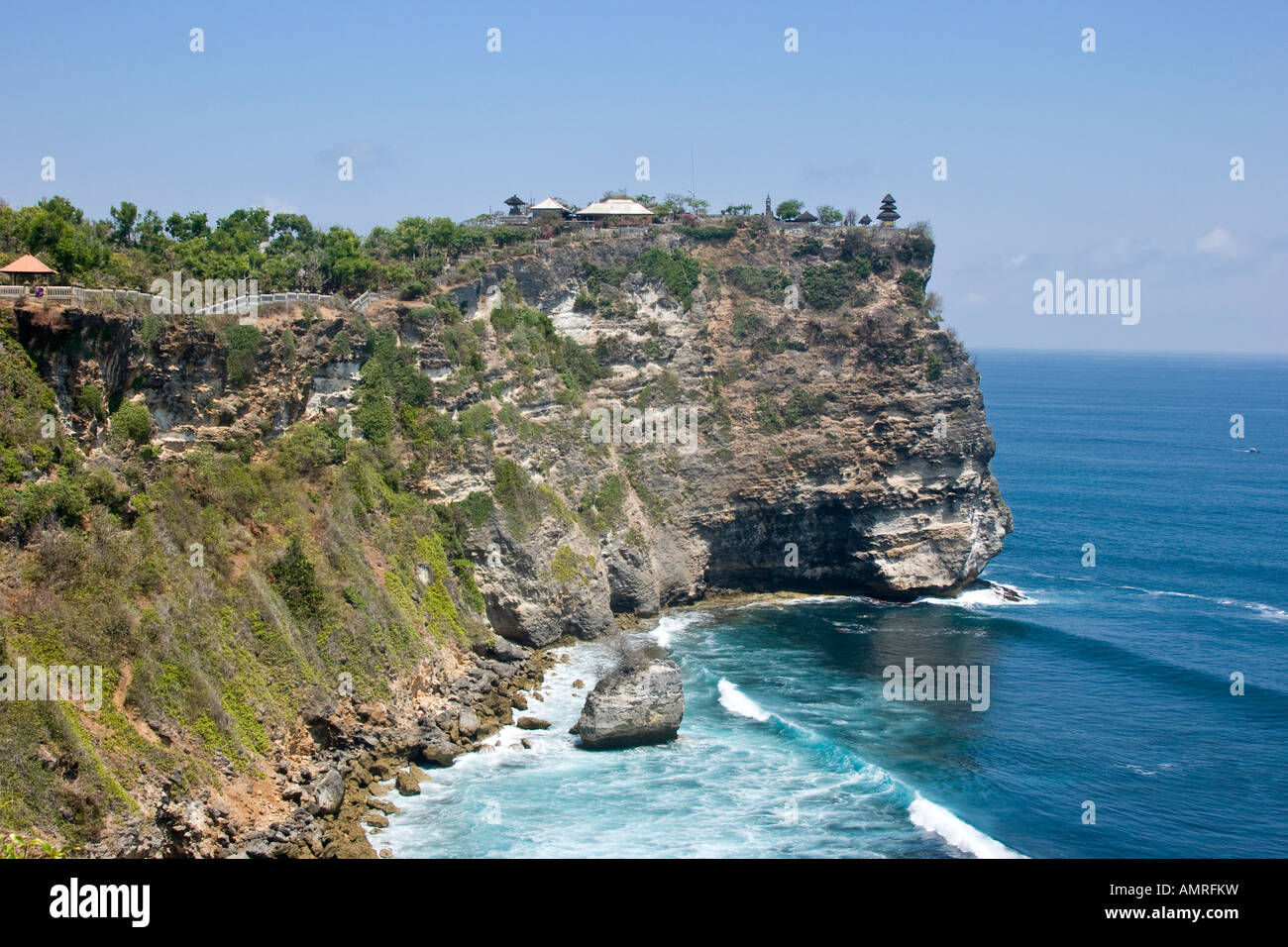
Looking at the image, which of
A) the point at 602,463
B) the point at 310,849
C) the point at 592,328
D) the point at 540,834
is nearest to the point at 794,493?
the point at 602,463

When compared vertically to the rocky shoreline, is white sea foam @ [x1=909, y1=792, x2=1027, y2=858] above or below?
below

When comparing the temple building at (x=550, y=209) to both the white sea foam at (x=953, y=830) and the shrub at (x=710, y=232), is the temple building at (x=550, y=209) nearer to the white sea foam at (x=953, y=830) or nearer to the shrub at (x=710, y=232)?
the shrub at (x=710, y=232)

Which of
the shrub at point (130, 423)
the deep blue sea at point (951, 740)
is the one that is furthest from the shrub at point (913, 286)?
the shrub at point (130, 423)

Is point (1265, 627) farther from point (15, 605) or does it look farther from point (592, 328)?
point (15, 605)

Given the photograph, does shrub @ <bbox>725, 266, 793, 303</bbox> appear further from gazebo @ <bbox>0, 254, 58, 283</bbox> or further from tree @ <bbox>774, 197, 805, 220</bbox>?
gazebo @ <bbox>0, 254, 58, 283</bbox>

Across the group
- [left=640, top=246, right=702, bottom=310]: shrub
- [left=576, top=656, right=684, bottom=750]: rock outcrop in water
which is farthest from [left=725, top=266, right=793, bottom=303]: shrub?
[left=576, top=656, right=684, bottom=750]: rock outcrop in water

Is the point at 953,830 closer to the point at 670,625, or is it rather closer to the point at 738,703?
the point at 738,703

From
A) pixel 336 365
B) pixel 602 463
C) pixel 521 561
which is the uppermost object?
pixel 336 365
